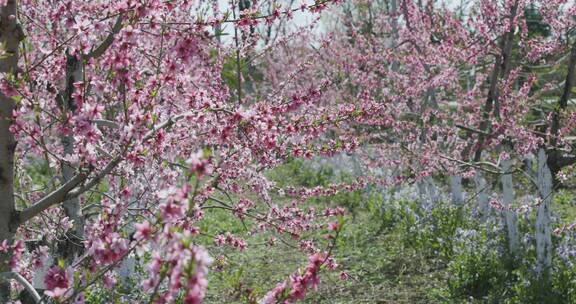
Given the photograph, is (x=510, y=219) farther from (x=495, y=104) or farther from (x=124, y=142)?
(x=124, y=142)

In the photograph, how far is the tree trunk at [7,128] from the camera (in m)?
3.04

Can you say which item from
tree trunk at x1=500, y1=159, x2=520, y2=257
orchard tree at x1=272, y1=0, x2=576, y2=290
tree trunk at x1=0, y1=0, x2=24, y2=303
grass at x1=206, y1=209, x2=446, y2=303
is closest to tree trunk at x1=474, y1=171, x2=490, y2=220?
orchard tree at x1=272, y1=0, x2=576, y2=290

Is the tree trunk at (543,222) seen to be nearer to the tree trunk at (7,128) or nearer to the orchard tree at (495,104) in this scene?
the orchard tree at (495,104)

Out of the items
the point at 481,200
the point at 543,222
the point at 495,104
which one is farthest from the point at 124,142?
the point at 481,200

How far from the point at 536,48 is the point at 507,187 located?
205cm

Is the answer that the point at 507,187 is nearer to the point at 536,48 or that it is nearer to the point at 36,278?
the point at 536,48

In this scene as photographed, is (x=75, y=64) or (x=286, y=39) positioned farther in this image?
(x=286, y=39)

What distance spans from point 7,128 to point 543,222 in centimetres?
562

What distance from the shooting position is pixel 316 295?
7.32 m

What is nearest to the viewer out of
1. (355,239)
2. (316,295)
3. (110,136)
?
(110,136)

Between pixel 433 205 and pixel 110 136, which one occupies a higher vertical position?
pixel 110 136

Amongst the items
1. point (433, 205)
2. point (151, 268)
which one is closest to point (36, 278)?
point (151, 268)

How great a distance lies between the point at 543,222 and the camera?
6453mm

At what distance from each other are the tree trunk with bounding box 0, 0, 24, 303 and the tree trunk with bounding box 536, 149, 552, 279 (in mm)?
5308
